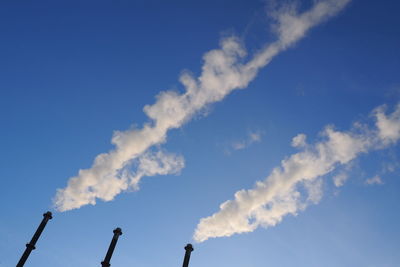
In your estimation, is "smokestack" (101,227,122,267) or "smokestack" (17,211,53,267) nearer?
"smokestack" (17,211,53,267)

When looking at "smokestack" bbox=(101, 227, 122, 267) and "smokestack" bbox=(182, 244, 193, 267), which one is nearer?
"smokestack" bbox=(101, 227, 122, 267)

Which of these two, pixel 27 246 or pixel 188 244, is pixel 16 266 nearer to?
pixel 27 246

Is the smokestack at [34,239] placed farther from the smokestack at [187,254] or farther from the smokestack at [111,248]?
the smokestack at [187,254]

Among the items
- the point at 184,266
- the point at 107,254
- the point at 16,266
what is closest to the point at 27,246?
the point at 16,266

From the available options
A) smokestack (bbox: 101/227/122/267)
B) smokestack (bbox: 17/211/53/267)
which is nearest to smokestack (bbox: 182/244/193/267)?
smokestack (bbox: 101/227/122/267)

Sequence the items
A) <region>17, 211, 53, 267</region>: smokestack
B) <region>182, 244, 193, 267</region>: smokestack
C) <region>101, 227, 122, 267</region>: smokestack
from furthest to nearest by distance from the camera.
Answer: <region>182, 244, 193, 267</region>: smokestack → <region>101, 227, 122, 267</region>: smokestack → <region>17, 211, 53, 267</region>: smokestack

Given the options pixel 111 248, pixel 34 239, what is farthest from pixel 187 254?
pixel 34 239

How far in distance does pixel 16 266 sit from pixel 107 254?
4619 mm

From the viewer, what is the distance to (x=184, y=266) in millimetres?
18719

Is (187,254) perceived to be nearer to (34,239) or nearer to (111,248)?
(111,248)

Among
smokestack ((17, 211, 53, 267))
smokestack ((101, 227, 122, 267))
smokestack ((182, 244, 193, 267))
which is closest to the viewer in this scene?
smokestack ((17, 211, 53, 267))

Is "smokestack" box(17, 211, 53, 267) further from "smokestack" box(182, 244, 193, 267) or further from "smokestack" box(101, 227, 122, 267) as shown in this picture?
"smokestack" box(182, 244, 193, 267)

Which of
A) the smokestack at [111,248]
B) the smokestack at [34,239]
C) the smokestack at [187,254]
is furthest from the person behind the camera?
the smokestack at [187,254]

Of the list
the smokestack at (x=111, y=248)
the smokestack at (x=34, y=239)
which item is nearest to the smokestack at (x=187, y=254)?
the smokestack at (x=111, y=248)
